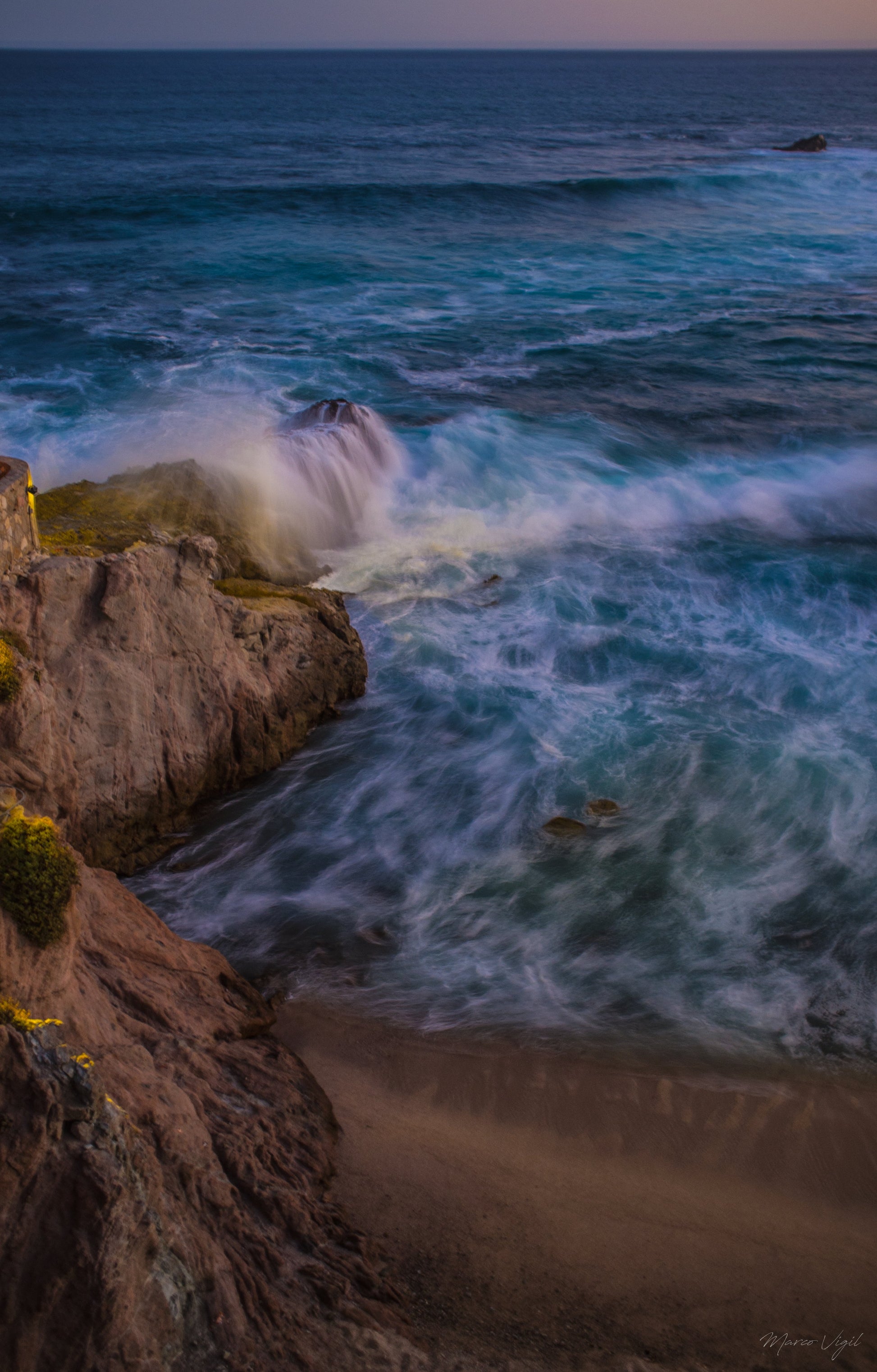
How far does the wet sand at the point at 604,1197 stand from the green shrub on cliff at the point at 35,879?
3378 millimetres

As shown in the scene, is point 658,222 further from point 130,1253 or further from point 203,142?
point 130,1253

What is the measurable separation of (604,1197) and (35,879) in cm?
597

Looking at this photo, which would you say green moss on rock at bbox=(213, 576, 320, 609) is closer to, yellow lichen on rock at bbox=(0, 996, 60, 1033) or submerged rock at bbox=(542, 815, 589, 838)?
submerged rock at bbox=(542, 815, 589, 838)

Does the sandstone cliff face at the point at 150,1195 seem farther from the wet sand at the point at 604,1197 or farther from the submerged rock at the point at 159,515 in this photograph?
the submerged rock at the point at 159,515

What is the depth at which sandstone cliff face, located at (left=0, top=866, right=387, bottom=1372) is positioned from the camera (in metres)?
6.50

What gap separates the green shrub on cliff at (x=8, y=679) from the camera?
10547 millimetres

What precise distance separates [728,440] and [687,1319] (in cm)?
2337

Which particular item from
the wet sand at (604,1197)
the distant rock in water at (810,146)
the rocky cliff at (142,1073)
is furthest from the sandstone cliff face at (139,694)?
the distant rock in water at (810,146)

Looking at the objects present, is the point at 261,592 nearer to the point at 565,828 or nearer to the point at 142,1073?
the point at 565,828

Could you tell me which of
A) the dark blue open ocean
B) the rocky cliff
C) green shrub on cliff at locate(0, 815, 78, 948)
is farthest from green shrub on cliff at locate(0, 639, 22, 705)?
the dark blue open ocean

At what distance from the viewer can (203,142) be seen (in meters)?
76.6

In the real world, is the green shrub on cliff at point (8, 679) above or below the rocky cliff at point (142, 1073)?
above

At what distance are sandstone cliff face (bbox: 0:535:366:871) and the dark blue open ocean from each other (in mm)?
776

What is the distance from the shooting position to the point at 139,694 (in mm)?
12773
